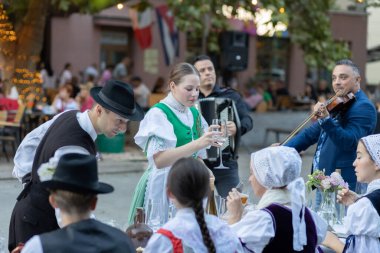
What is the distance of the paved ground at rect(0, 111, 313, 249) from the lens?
29.3 feet

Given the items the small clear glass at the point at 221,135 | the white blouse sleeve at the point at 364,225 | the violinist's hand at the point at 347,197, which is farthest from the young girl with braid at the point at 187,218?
the violinist's hand at the point at 347,197

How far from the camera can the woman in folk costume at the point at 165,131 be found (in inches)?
195

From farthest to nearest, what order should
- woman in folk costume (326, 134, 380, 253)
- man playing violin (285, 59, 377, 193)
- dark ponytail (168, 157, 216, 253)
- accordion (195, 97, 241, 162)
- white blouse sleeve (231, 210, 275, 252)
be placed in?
accordion (195, 97, 241, 162)
man playing violin (285, 59, 377, 193)
woman in folk costume (326, 134, 380, 253)
white blouse sleeve (231, 210, 275, 252)
dark ponytail (168, 157, 216, 253)

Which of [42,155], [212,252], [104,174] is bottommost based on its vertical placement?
[104,174]

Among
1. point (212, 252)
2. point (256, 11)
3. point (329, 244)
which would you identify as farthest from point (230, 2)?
point (212, 252)

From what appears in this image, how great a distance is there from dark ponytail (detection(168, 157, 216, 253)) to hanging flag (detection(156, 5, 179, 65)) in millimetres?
16232

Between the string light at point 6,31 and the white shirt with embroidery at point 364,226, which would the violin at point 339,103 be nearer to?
the white shirt with embroidery at point 364,226

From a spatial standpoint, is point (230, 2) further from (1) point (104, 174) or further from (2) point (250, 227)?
(2) point (250, 227)

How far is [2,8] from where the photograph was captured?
44.1 ft

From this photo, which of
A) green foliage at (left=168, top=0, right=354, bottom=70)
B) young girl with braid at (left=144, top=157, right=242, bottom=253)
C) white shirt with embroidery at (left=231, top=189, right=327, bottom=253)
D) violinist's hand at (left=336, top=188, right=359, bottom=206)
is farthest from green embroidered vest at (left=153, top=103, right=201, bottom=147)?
green foliage at (left=168, top=0, right=354, bottom=70)

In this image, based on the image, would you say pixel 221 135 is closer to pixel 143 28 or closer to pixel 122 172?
pixel 122 172

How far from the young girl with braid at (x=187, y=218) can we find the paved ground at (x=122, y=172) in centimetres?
178

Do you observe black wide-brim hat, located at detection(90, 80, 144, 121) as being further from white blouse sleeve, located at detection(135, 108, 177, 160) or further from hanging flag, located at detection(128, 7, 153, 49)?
hanging flag, located at detection(128, 7, 153, 49)

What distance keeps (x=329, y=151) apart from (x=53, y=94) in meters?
12.5
